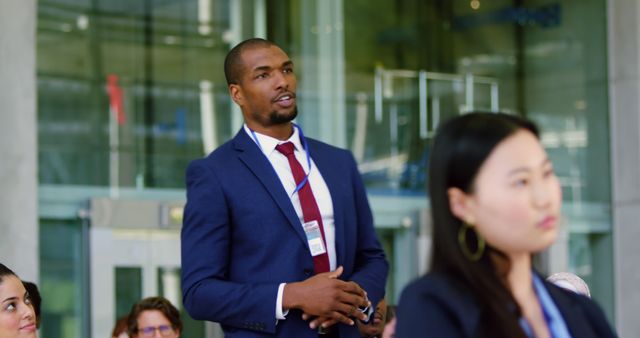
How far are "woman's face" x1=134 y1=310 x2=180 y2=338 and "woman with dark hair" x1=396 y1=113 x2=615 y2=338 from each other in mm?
5276

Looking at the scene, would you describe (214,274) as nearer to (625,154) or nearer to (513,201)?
(513,201)

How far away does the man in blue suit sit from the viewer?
166 inches

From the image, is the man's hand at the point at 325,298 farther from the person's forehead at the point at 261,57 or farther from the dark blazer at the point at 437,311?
the dark blazer at the point at 437,311

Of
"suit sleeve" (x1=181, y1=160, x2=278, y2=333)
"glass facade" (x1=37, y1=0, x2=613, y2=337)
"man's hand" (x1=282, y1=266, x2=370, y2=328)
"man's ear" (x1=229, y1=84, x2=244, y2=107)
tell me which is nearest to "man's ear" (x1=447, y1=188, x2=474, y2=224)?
"man's hand" (x1=282, y1=266, x2=370, y2=328)

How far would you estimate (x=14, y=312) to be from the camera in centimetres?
536

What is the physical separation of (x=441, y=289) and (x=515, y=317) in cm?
15

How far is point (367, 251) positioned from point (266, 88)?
2.36ft

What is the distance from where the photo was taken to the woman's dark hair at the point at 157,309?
7.64 metres

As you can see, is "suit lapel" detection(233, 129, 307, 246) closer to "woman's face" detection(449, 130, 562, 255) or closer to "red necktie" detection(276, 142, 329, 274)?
→ "red necktie" detection(276, 142, 329, 274)

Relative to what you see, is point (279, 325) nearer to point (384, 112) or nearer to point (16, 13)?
point (16, 13)

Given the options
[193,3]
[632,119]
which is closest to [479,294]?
[193,3]

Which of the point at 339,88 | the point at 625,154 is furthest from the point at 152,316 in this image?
the point at 625,154

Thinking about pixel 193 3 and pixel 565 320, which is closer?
pixel 565 320

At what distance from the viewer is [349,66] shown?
13.9 meters
